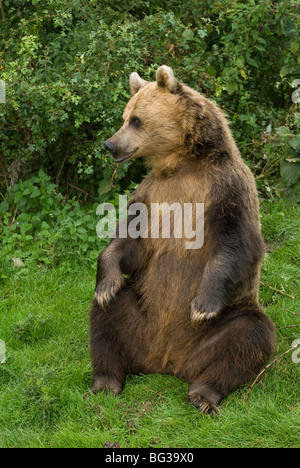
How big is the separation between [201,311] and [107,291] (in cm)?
74

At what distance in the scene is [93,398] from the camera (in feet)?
16.0

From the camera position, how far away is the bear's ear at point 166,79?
4.83 metres

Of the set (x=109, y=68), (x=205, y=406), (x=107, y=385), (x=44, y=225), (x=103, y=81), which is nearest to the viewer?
(x=205, y=406)

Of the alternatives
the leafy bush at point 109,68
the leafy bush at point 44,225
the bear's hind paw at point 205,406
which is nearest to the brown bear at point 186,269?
the bear's hind paw at point 205,406

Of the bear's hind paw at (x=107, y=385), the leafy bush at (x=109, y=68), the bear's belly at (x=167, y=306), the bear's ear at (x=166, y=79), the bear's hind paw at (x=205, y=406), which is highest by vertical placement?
the bear's ear at (x=166, y=79)

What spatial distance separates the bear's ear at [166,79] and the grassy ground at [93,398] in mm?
2029

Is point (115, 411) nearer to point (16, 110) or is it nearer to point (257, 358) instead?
point (257, 358)

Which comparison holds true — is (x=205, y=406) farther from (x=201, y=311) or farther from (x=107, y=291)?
(x=107, y=291)

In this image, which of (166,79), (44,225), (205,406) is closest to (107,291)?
(205,406)

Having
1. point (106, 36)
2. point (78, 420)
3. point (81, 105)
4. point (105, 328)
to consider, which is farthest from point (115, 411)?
point (106, 36)

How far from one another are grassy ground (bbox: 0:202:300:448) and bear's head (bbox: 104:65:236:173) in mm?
1589

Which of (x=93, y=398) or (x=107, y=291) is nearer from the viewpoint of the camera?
(x=93, y=398)

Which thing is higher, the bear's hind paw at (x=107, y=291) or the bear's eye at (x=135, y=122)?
the bear's eye at (x=135, y=122)

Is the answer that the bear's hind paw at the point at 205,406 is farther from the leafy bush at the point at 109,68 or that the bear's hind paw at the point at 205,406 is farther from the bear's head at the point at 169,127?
the leafy bush at the point at 109,68
